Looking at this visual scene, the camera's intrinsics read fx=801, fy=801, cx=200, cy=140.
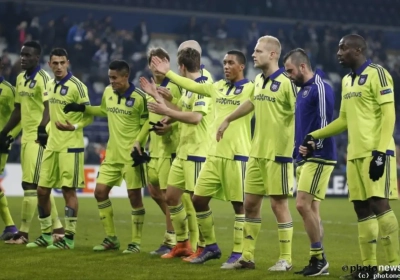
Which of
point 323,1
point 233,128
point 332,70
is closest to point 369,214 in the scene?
point 233,128

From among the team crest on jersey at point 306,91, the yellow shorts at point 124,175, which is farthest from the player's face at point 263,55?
the yellow shorts at point 124,175

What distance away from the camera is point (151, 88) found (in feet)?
27.7

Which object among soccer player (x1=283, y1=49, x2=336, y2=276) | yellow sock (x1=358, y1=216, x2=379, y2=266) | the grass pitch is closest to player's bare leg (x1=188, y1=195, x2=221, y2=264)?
the grass pitch

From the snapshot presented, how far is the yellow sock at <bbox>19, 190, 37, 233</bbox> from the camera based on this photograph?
10.9 meters

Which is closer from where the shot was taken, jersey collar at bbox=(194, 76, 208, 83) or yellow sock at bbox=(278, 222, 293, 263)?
yellow sock at bbox=(278, 222, 293, 263)

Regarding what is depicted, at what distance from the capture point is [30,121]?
36.1 ft

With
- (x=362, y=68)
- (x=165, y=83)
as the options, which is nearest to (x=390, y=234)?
(x=362, y=68)

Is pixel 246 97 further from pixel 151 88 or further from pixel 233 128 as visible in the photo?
pixel 151 88

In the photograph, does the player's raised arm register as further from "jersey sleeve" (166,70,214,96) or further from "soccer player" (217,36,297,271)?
"soccer player" (217,36,297,271)

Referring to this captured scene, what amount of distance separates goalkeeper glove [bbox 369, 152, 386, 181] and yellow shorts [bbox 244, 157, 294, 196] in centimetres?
129

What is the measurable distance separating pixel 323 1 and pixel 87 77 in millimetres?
10328

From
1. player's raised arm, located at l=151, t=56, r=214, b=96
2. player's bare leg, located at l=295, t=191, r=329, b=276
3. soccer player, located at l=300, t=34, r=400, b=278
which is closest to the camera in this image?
soccer player, located at l=300, t=34, r=400, b=278

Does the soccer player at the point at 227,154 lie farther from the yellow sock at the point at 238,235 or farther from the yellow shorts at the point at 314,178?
the yellow shorts at the point at 314,178

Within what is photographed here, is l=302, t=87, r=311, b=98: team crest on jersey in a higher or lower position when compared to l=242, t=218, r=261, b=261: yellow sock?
higher
